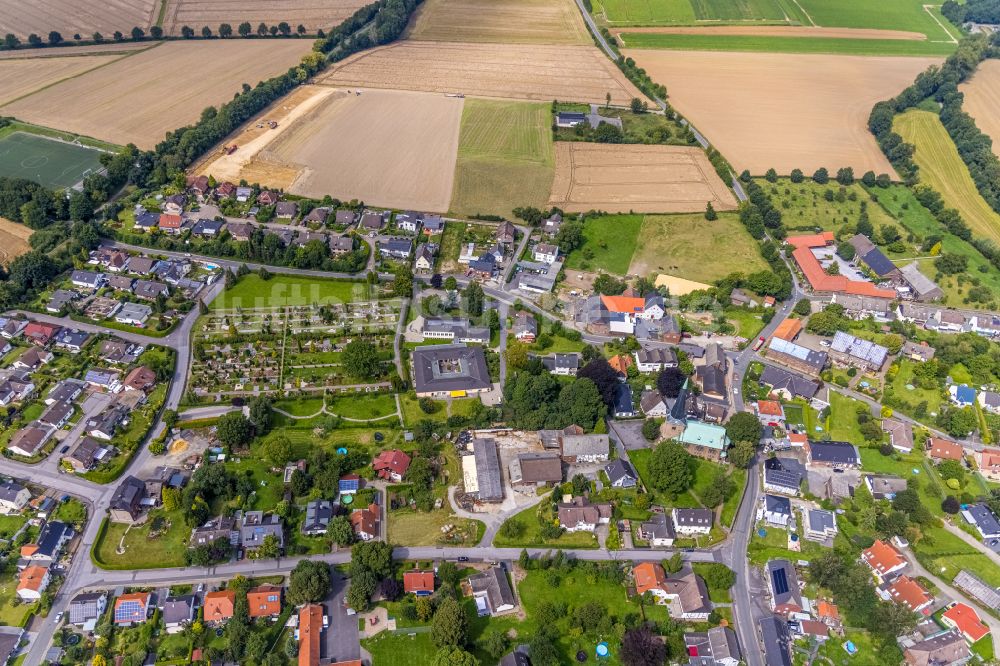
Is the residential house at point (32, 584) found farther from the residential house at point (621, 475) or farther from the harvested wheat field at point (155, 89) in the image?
the harvested wheat field at point (155, 89)

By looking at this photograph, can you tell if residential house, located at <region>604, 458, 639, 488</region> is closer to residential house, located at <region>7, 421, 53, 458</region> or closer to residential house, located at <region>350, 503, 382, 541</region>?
residential house, located at <region>350, 503, 382, 541</region>

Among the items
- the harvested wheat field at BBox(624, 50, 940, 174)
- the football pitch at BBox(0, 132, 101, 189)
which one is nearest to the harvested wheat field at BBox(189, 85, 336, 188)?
the football pitch at BBox(0, 132, 101, 189)

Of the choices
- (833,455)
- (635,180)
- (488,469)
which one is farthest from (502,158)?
(833,455)

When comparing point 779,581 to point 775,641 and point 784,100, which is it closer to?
point 775,641

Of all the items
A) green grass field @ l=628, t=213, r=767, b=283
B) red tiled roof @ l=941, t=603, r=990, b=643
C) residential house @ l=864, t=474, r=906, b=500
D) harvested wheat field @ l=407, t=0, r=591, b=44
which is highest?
harvested wheat field @ l=407, t=0, r=591, b=44

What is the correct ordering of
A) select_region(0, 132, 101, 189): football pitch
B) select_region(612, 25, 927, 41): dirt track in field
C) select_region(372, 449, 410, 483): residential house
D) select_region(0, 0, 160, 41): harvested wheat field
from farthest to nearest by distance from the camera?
1. select_region(612, 25, 927, 41): dirt track in field
2. select_region(0, 0, 160, 41): harvested wheat field
3. select_region(0, 132, 101, 189): football pitch
4. select_region(372, 449, 410, 483): residential house
